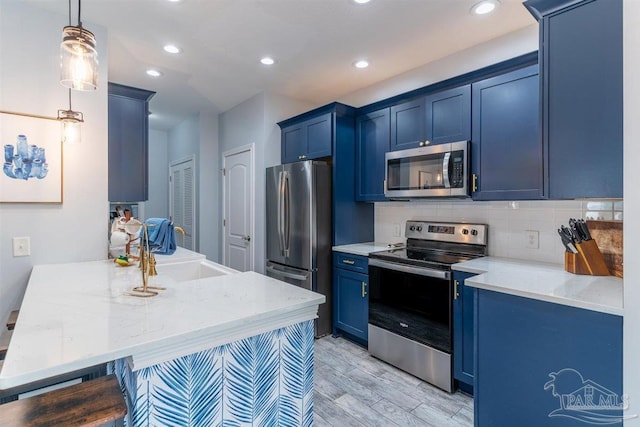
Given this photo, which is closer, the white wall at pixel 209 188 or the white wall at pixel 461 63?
the white wall at pixel 461 63

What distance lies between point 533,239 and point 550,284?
30.9 inches

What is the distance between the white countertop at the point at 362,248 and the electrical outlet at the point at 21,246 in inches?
91.1

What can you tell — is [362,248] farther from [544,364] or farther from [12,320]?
[12,320]

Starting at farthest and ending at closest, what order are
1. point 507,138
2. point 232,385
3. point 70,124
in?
point 507,138 < point 70,124 < point 232,385

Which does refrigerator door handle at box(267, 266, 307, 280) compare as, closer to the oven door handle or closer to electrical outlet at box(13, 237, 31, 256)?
the oven door handle

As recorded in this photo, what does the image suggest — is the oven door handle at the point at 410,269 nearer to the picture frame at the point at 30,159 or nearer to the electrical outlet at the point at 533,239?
the electrical outlet at the point at 533,239

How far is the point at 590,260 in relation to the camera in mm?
1893

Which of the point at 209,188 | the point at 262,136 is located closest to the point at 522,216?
the point at 262,136

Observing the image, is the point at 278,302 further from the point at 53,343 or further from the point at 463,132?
the point at 463,132

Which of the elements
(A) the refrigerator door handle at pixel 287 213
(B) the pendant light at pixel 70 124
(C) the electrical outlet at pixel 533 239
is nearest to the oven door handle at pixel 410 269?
(C) the electrical outlet at pixel 533 239

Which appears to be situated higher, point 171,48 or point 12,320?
point 171,48

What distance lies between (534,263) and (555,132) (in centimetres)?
106

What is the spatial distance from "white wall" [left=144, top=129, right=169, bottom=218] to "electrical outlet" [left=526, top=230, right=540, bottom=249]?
18.2 feet

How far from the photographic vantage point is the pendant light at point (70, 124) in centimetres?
203
